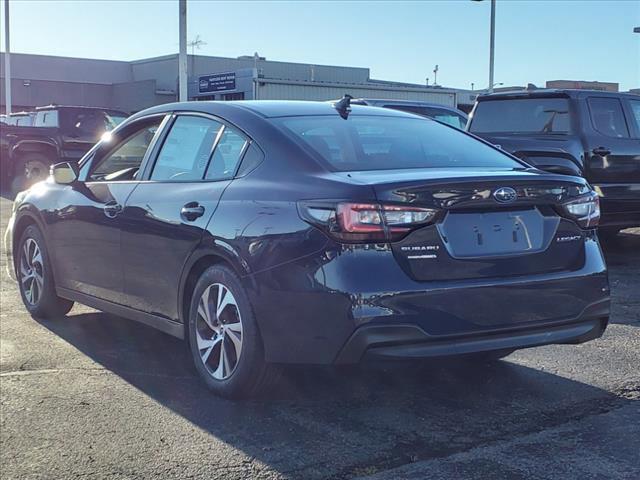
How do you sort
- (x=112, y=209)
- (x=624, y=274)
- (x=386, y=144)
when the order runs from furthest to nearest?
(x=624, y=274), (x=112, y=209), (x=386, y=144)

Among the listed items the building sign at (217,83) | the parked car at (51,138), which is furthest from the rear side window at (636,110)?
the building sign at (217,83)

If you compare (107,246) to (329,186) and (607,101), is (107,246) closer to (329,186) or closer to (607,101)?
(329,186)

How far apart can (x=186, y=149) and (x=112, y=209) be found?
2.25 ft

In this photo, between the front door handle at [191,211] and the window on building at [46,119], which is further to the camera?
the window on building at [46,119]

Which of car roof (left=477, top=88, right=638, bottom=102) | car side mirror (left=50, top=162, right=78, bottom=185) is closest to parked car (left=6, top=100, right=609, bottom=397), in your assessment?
car side mirror (left=50, top=162, right=78, bottom=185)

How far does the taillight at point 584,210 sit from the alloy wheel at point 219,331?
1.74 metres

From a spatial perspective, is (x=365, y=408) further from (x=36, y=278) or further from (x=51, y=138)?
(x=51, y=138)

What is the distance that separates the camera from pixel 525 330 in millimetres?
3885

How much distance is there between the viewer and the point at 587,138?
883 centimetres

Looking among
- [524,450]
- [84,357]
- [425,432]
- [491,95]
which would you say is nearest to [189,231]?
[84,357]

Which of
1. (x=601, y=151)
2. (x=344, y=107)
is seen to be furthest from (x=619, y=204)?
(x=344, y=107)

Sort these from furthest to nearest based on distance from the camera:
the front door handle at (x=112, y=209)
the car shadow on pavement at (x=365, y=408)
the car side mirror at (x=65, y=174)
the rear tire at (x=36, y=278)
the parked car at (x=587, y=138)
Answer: the parked car at (x=587, y=138) < the rear tire at (x=36, y=278) < the car side mirror at (x=65, y=174) < the front door handle at (x=112, y=209) < the car shadow on pavement at (x=365, y=408)

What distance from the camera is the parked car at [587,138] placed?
28.8ft

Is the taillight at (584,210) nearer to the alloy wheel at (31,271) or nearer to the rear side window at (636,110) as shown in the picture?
the alloy wheel at (31,271)
